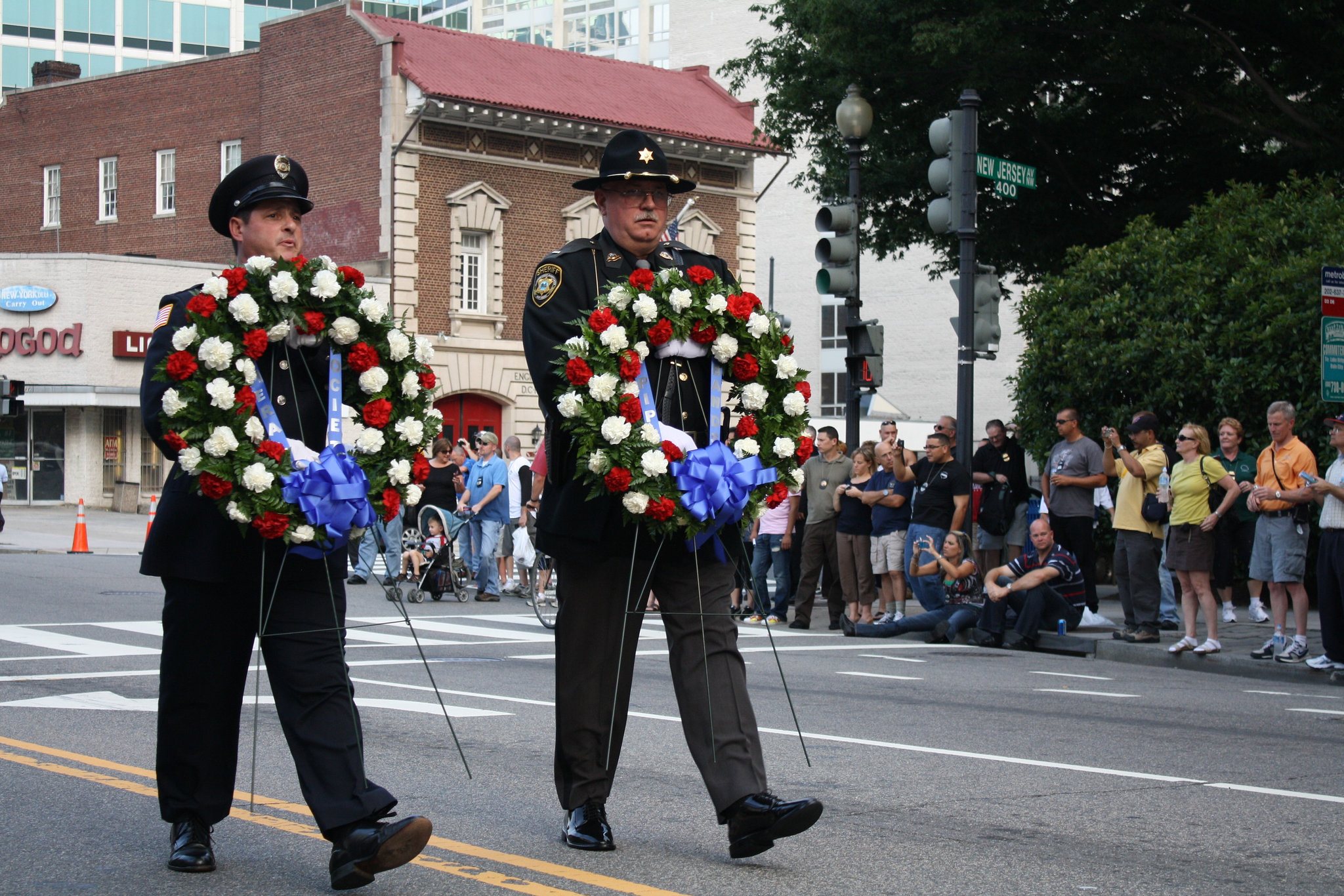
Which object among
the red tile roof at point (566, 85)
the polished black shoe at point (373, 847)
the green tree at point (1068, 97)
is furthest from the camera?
the red tile roof at point (566, 85)

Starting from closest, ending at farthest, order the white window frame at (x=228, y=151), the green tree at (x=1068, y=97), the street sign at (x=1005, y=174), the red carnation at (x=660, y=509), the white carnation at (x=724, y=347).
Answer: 1. the red carnation at (x=660, y=509)
2. the white carnation at (x=724, y=347)
3. the street sign at (x=1005, y=174)
4. the green tree at (x=1068, y=97)
5. the white window frame at (x=228, y=151)

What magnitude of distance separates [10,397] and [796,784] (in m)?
24.1

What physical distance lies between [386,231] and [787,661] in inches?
990

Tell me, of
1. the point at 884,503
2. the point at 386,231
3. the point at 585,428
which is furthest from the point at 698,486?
the point at 386,231

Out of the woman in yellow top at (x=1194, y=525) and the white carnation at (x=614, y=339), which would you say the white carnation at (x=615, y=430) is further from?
the woman in yellow top at (x=1194, y=525)

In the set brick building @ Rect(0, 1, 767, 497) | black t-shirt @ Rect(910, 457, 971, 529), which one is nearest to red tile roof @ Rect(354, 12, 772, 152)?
brick building @ Rect(0, 1, 767, 497)

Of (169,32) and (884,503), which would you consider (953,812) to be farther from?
(169,32)

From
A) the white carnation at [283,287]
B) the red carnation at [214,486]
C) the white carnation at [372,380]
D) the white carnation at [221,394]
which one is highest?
the white carnation at [283,287]

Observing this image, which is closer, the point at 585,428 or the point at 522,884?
the point at 522,884

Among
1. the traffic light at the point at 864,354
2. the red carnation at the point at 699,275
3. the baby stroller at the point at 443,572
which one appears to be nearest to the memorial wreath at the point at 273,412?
the red carnation at the point at 699,275

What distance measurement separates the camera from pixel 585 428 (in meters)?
5.20

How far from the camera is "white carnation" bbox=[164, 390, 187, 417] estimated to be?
494cm

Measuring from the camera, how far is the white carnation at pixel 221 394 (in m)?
4.89

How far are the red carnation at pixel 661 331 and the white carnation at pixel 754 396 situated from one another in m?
0.39
